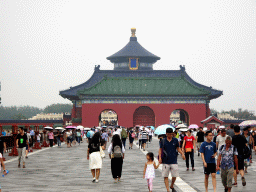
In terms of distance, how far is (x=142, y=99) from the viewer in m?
56.0

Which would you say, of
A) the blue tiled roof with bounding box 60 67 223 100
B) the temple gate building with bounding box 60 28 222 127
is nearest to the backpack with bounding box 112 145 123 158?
the temple gate building with bounding box 60 28 222 127

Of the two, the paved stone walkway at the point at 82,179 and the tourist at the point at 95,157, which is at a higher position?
the tourist at the point at 95,157

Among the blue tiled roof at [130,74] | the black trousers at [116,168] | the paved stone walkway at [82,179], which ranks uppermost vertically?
the blue tiled roof at [130,74]

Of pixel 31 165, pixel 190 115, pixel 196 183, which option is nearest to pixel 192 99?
pixel 190 115

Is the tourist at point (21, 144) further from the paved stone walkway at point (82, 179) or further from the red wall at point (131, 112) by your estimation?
the red wall at point (131, 112)

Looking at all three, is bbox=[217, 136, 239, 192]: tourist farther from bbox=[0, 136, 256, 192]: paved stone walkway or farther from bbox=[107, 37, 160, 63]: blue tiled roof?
bbox=[107, 37, 160, 63]: blue tiled roof

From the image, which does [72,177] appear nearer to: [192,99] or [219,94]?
[192,99]

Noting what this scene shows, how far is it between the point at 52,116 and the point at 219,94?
41.6m

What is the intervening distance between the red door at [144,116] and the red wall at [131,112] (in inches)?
47.0

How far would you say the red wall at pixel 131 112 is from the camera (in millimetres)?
55375

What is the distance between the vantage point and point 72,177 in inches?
532

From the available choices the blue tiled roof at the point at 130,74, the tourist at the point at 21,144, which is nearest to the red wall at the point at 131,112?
the blue tiled roof at the point at 130,74

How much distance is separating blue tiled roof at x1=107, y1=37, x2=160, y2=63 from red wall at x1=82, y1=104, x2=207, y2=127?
12.9 metres

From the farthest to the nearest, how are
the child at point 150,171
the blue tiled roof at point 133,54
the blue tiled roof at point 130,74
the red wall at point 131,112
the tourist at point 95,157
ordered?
the blue tiled roof at point 133,54 < the blue tiled roof at point 130,74 < the red wall at point 131,112 < the tourist at point 95,157 < the child at point 150,171
